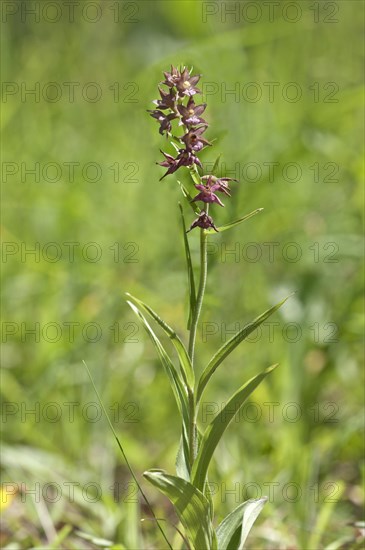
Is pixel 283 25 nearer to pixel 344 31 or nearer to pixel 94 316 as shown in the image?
pixel 344 31

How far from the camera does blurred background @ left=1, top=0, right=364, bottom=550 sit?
77.0 inches

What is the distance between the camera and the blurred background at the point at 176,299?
6.42 feet

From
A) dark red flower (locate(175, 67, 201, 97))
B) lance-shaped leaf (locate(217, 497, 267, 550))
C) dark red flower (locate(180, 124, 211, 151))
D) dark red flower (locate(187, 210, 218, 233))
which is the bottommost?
lance-shaped leaf (locate(217, 497, 267, 550))

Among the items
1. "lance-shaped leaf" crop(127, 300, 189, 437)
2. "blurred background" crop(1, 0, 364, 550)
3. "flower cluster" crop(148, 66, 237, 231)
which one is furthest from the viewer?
"blurred background" crop(1, 0, 364, 550)

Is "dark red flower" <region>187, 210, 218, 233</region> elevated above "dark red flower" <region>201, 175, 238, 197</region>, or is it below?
below

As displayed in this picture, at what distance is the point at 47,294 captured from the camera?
2791 millimetres

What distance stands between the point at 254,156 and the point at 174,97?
2292 millimetres

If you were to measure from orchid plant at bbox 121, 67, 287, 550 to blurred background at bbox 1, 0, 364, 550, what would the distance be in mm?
315

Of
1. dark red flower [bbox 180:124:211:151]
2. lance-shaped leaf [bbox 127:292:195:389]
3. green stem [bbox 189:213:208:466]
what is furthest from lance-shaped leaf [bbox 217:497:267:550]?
dark red flower [bbox 180:124:211:151]

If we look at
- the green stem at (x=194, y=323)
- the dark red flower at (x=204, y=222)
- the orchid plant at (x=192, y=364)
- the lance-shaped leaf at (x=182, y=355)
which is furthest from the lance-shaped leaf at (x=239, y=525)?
the dark red flower at (x=204, y=222)

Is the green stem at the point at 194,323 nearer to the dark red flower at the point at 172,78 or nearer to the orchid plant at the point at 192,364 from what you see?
the orchid plant at the point at 192,364

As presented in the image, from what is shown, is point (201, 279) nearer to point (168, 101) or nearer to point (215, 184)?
point (215, 184)

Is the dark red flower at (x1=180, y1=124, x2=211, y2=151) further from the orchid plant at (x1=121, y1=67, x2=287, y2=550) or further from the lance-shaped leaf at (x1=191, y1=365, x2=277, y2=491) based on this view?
the lance-shaped leaf at (x1=191, y1=365, x2=277, y2=491)

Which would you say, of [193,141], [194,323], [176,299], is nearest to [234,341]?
[194,323]
